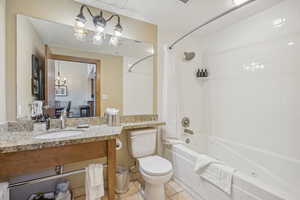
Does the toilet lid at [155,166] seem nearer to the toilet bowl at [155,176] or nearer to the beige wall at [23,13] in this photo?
the toilet bowl at [155,176]

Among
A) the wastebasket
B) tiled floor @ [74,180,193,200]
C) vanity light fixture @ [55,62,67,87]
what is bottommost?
tiled floor @ [74,180,193,200]

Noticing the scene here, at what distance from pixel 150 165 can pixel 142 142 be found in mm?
354

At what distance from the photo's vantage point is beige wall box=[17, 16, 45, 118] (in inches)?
57.2

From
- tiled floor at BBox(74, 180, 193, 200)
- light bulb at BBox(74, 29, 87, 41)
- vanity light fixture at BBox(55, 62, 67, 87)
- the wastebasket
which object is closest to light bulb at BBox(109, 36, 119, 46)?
light bulb at BBox(74, 29, 87, 41)

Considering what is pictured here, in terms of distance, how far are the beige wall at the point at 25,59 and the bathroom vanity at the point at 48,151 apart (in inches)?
11.6

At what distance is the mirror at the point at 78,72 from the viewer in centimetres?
153

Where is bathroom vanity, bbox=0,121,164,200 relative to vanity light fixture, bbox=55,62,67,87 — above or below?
below

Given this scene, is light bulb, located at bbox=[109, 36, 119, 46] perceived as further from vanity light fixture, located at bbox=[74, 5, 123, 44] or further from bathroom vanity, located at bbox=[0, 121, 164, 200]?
bathroom vanity, located at bbox=[0, 121, 164, 200]

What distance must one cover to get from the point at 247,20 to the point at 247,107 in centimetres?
123

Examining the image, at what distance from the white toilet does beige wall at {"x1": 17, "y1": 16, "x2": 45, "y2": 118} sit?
1.19 metres

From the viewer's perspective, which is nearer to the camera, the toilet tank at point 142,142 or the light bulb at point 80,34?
the light bulb at point 80,34

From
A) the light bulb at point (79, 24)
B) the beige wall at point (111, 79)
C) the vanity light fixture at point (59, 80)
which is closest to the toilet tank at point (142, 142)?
the beige wall at point (111, 79)

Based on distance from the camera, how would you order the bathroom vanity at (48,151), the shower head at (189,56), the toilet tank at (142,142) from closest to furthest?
1. the bathroom vanity at (48,151)
2. the toilet tank at (142,142)
3. the shower head at (189,56)

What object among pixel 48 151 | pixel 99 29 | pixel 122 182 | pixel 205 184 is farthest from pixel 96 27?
pixel 205 184
